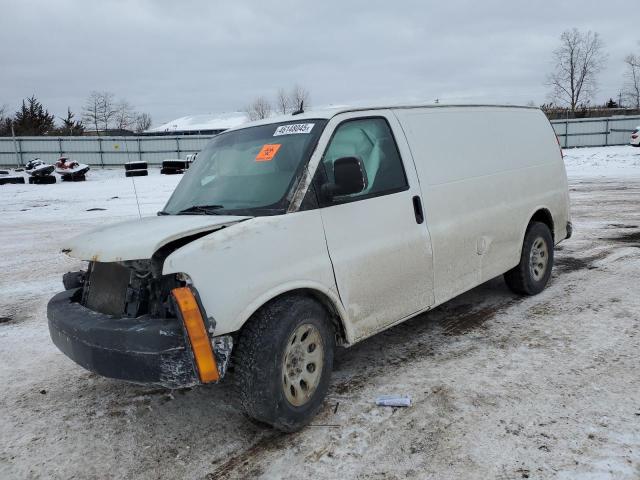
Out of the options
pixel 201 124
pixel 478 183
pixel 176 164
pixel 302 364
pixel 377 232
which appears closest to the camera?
pixel 302 364

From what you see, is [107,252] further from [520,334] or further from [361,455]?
[520,334]

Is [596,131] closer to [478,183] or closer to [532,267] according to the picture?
[532,267]

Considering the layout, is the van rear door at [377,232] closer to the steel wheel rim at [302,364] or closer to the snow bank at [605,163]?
the steel wheel rim at [302,364]

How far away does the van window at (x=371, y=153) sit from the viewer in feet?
11.9

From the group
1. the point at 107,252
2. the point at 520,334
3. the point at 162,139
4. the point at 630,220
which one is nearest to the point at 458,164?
the point at 520,334

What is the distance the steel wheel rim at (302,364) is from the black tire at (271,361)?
1 centimetres

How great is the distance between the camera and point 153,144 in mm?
38281

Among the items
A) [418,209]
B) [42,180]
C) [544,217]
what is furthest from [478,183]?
[42,180]

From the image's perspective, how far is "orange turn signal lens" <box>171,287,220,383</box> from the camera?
2.72 metres

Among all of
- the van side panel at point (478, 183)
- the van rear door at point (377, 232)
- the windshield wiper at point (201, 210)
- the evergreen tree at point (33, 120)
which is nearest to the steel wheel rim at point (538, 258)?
the van side panel at point (478, 183)

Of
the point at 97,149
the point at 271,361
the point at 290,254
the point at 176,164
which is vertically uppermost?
the point at 97,149

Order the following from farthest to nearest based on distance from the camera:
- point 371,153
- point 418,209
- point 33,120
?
point 33,120 → point 418,209 → point 371,153

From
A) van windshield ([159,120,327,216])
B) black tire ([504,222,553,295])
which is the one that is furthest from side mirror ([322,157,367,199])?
black tire ([504,222,553,295])

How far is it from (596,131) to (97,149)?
119 feet
